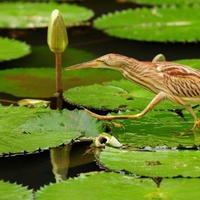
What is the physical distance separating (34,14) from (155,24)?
94 centimetres

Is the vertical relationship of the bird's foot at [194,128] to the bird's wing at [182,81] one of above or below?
below

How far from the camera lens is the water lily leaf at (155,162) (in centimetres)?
249

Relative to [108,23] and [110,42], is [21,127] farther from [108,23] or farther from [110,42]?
[108,23]

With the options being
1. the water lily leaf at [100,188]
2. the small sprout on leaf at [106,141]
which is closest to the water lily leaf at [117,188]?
the water lily leaf at [100,188]

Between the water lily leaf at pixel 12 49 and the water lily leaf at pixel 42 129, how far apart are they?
1190 millimetres

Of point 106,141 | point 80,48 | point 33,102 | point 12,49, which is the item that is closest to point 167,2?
point 80,48

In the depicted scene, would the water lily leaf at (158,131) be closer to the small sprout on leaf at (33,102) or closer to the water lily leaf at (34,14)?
the small sprout on leaf at (33,102)

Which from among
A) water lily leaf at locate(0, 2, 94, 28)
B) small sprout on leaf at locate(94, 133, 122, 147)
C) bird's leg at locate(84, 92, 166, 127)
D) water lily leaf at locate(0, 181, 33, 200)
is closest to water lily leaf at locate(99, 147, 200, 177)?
small sprout on leaf at locate(94, 133, 122, 147)

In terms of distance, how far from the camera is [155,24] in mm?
4949

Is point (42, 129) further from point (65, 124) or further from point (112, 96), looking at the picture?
point (112, 96)

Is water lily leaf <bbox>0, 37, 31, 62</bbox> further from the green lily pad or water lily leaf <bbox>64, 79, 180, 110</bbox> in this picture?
the green lily pad

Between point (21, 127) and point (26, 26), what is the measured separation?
2.31 m

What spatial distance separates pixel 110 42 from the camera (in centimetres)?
473

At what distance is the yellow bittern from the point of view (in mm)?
2818
